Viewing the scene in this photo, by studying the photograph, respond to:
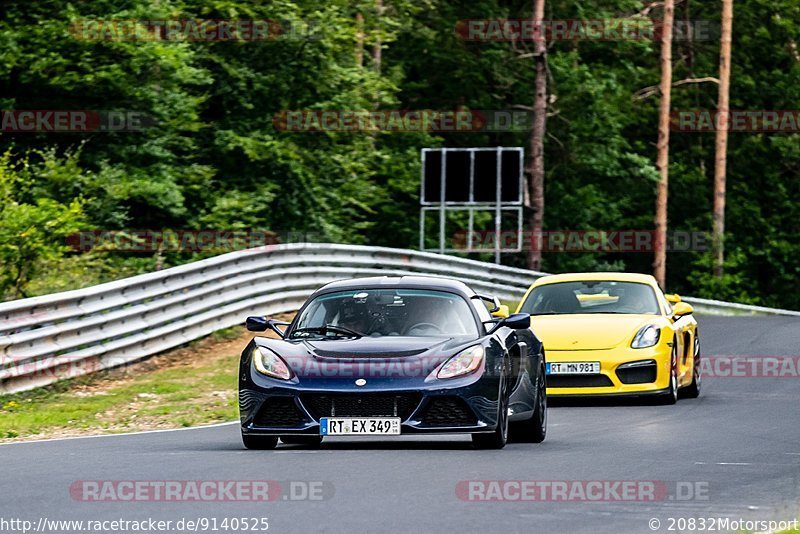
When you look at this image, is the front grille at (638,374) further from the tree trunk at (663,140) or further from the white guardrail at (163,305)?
the tree trunk at (663,140)

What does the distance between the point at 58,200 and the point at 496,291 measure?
30.1 ft

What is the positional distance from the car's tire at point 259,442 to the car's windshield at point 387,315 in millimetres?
808

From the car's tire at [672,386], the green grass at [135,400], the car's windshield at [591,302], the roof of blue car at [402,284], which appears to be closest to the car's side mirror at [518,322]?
the roof of blue car at [402,284]

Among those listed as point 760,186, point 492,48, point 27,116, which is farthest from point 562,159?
point 27,116

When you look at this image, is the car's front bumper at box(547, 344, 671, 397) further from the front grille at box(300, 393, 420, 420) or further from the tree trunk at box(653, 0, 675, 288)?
the tree trunk at box(653, 0, 675, 288)

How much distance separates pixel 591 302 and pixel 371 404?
7692mm

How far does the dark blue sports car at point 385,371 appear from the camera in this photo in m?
11.8

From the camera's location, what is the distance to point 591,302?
19109 millimetres

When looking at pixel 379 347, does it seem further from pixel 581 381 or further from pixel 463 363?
pixel 581 381

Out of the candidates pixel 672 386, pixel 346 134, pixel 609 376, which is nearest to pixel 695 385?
pixel 672 386

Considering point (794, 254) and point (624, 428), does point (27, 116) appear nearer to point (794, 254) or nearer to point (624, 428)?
point (624, 428)

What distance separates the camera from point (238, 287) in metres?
24.6

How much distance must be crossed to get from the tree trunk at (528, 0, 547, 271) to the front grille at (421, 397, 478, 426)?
3379cm

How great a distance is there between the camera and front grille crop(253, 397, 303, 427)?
12.0 metres
